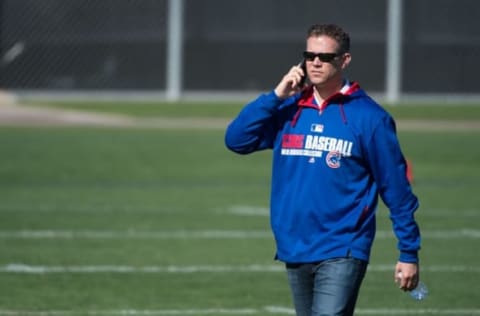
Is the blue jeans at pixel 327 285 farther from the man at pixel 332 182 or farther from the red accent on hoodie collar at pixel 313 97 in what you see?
the red accent on hoodie collar at pixel 313 97

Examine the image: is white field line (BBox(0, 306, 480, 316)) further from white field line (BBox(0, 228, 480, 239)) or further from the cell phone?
white field line (BBox(0, 228, 480, 239))

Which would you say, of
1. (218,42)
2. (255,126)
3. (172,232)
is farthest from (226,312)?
(218,42)

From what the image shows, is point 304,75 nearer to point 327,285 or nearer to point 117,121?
point 327,285

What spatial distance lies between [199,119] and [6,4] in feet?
27.0

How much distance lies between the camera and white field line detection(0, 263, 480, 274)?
12.3m

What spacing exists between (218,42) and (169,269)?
27367mm

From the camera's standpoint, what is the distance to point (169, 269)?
12492 millimetres

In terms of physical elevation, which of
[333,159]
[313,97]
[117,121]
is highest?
[313,97]

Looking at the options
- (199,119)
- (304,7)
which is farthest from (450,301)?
(304,7)

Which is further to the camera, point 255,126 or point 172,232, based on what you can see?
Answer: point 172,232

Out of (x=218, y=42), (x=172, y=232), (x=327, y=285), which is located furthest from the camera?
(x=218, y=42)

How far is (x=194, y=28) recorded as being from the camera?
39.6 m

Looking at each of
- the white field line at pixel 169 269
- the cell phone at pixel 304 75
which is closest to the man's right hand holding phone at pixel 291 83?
the cell phone at pixel 304 75

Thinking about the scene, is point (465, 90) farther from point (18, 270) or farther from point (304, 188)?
point (304, 188)
